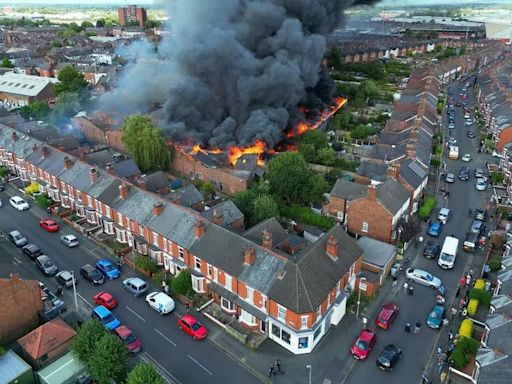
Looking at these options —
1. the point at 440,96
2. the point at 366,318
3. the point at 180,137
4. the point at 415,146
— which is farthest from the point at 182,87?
the point at 440,96

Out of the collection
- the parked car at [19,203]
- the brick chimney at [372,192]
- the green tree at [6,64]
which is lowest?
the green tree at [6,64]

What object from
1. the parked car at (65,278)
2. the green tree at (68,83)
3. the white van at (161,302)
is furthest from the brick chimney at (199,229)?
the green tree at (68,83)

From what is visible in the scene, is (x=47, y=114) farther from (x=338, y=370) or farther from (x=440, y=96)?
(x=440, y=96)

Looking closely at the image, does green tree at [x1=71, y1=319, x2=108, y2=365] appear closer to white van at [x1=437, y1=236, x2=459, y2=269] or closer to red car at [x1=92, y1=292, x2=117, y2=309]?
red car at [x1=92, y1=292, x2=117, y2=309]

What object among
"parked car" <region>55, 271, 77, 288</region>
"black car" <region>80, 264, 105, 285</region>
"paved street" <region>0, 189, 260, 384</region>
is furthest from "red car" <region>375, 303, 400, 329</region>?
"parked car" <region>55, 271, 77, 288</region>

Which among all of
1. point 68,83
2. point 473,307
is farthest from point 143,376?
point 68,83

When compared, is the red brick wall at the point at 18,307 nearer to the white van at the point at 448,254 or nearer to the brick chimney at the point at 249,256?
the brick chimney at the point at 249,256
